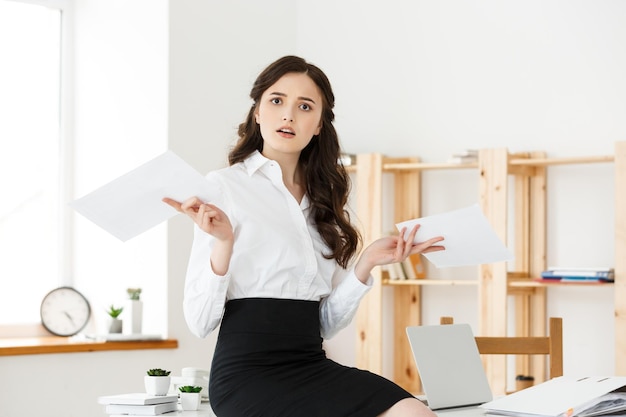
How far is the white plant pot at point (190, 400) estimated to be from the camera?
2.28m

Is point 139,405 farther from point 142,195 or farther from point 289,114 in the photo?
point 289,114

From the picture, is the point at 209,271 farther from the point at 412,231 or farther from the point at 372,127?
the point at 372,127

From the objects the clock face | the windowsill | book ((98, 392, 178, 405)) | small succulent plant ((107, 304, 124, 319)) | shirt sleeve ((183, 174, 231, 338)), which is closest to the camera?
shirt sleeve ((183, 174, 231, 338))

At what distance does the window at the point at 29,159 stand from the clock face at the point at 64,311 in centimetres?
9

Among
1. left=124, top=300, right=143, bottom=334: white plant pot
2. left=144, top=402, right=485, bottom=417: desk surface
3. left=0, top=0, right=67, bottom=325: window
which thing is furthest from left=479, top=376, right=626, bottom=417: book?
left=0, top=0, right=67, bottom=325: window

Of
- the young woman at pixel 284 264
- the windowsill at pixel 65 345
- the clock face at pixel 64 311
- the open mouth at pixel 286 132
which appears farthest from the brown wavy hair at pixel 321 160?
the clock face at pixel 64 311

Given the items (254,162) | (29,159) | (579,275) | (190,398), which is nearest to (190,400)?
(190,398)

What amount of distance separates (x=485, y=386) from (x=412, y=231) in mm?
371

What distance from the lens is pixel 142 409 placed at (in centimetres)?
213

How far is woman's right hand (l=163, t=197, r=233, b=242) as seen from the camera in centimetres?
184

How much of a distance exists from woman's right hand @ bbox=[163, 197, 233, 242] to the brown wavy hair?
349 millimetres

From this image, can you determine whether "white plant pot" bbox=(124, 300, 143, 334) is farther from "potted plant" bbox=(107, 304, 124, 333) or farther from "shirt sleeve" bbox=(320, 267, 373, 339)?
"shirt sleeve" bbox=(320, 267, 373, 339)

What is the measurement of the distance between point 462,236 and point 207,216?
1.84ft

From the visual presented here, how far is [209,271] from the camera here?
1921mm
